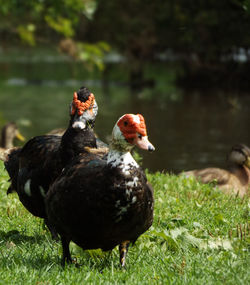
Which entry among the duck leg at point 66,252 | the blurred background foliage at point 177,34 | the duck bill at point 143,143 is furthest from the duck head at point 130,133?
the blurred background foliage at point 177,34

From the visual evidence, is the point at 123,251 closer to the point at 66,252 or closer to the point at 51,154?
the point at 66,252

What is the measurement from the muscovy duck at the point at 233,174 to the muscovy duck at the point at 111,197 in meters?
4.43

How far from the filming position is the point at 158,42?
174 feet

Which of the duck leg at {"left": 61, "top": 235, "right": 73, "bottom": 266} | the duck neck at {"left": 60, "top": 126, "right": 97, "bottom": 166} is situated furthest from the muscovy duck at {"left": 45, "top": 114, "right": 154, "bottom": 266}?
the duck neck at {"left": 60, "top": 126, "right": 97, "bottom": 166}

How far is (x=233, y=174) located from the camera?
1073cm

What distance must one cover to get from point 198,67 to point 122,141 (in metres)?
41.8

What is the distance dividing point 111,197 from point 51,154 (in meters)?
1.59

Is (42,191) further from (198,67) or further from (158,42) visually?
(158,42)

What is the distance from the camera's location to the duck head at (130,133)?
14.6ft

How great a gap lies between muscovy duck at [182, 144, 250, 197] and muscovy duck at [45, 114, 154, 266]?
443 centimetres

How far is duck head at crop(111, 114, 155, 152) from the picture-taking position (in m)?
4.44

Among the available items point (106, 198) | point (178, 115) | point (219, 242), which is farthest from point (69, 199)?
point (178, 115)

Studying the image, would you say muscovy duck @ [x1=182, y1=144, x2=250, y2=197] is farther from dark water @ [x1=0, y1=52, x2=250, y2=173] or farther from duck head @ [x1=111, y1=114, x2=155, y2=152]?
duck head @ [x1=111, y1=114, x2=155, y2=152]

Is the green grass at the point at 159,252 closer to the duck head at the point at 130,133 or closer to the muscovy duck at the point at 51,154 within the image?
the muscovy duck at the point at 51,154
